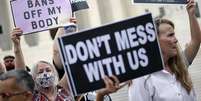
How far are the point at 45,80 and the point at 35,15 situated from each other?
1.05m

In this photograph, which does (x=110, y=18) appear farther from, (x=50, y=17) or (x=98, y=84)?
(x=98, y=84)

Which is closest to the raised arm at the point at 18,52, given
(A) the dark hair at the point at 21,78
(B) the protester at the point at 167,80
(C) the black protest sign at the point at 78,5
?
(C) the black protest sign at the point at 78,5

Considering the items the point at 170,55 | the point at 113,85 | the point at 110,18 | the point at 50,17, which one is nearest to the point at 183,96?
the point at 170,55

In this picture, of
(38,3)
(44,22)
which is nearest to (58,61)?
(44,22)

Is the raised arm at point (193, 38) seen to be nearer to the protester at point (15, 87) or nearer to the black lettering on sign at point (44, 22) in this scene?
the black lettering on sign at point (44, 22)

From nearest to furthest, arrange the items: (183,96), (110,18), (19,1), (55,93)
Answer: (183,96) < (55,93) < (19,1) < (110,18)

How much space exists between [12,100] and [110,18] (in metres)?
13.2

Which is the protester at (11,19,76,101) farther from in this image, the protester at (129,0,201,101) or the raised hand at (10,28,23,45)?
the protester at (129,0,201,101)

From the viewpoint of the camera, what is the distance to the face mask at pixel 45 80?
4.80 metres

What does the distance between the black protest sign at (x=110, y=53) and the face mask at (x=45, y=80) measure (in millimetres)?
1287

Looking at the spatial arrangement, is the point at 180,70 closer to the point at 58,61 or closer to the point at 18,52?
the point at 58,61

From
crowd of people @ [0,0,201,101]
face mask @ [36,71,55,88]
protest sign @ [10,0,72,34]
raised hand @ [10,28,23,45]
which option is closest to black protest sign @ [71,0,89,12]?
protest sign @ [10,0,72,34]

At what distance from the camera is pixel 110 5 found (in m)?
16.5

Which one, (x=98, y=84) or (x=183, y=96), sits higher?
(x=98, y=84)
